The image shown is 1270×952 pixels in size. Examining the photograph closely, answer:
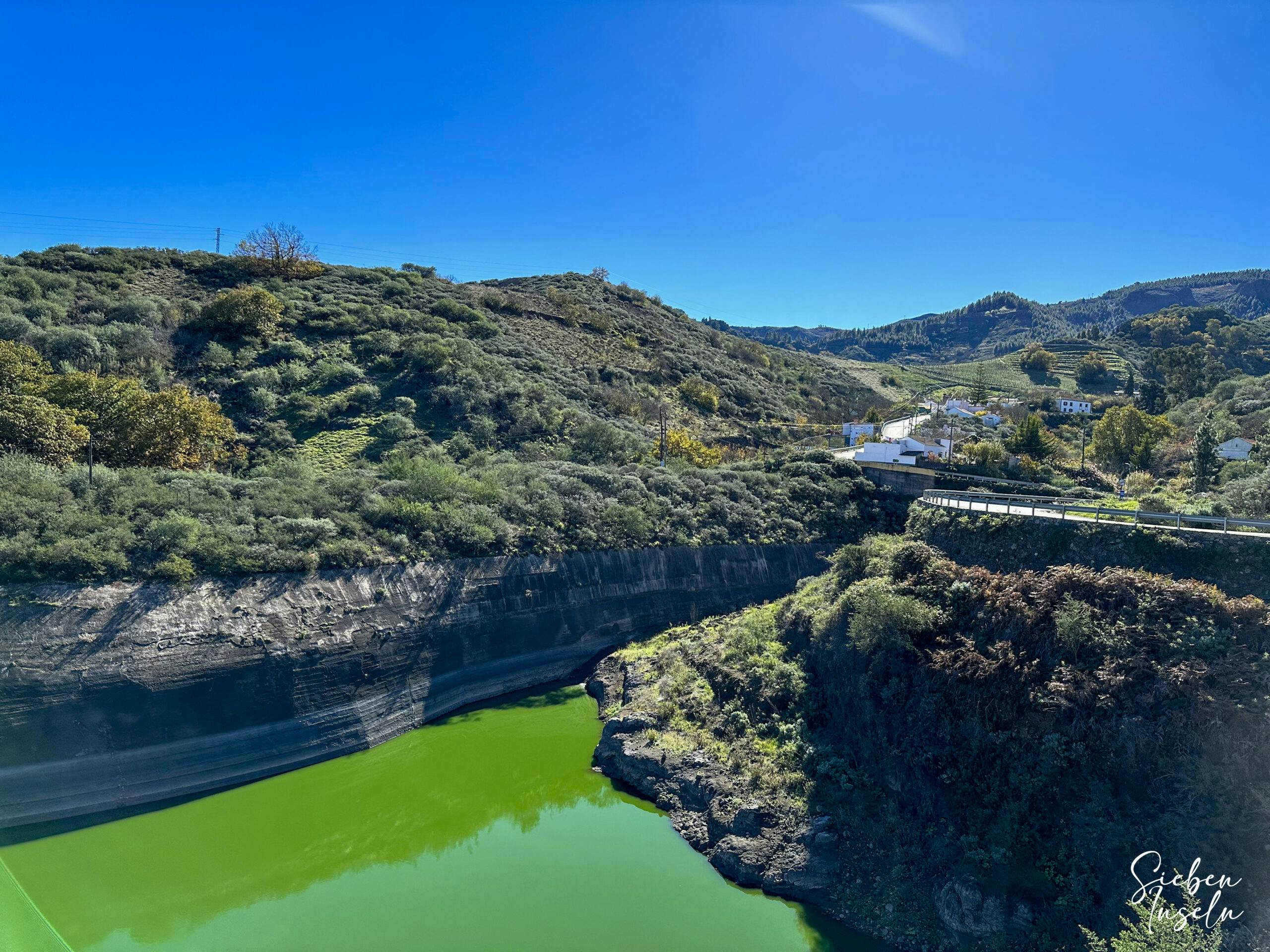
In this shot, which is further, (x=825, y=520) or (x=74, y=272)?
(x=74, y=272)

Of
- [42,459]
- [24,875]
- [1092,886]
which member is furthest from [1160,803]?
[42,459]

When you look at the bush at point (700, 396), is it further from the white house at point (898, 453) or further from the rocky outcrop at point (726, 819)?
the rocky outcrop at point (726, 819)

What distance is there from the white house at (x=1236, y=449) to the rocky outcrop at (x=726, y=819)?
3289 centimetres

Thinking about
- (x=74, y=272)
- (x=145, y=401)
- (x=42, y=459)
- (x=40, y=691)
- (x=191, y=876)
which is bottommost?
(x=191, y=876)

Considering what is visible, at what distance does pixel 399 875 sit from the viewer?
599 inches

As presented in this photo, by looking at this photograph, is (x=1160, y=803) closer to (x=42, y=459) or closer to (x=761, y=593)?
(x=761, y=593)

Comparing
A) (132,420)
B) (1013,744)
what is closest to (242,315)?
(132,420)

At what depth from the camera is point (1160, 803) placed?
1109cm

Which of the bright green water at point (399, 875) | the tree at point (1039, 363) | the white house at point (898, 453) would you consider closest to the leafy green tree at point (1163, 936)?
the bright green water at point (399, 875)

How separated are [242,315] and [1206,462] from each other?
51.7m

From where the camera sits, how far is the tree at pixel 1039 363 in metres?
87.4

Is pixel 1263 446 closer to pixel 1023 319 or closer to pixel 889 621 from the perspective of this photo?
pixel 889 621

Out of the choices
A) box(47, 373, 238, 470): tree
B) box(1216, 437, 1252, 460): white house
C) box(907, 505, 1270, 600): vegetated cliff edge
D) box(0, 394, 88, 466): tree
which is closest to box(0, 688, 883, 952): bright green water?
box(907, 505, 1270, 600): vegetated cliff edge

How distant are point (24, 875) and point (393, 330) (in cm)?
3928
